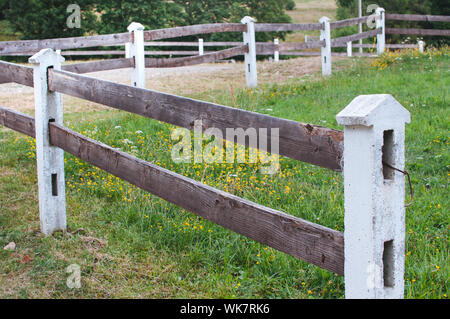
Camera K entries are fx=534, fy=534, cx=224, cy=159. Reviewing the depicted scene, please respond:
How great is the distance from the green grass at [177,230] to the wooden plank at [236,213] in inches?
→ 25.5

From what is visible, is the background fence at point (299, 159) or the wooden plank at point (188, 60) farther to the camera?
the wooden plank at point (188, 60)

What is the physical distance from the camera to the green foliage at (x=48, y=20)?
32.5 m

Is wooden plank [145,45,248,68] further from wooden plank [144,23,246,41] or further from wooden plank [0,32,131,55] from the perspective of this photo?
wooden plank [0,32,131,55]

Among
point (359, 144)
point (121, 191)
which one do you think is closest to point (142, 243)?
point (121, 191)

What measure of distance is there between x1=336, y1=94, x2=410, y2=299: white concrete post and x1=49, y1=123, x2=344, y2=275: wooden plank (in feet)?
0.43

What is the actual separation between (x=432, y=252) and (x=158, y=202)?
2249 mm

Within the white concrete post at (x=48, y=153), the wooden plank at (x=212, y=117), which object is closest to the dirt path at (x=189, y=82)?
the white concrete post at (x=48, y=153)

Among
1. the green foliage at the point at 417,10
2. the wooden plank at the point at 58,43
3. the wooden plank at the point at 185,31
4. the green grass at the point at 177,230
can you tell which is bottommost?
the green grass at the point at 177,230

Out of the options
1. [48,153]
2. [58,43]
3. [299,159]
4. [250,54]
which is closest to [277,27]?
[250,54]

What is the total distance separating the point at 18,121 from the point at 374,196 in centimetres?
364

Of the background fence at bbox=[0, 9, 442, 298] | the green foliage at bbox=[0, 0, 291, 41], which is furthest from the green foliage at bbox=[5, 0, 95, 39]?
the background fence at bbox=[0, 9, 442, 298]

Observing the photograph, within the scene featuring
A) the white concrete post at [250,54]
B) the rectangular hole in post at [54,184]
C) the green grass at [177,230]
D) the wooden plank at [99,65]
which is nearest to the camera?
the green grass at [177,230]

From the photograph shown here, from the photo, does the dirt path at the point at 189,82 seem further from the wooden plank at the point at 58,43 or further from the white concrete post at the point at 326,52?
the wooden plank at the point at 58,43

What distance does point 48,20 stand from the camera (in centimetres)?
3262
